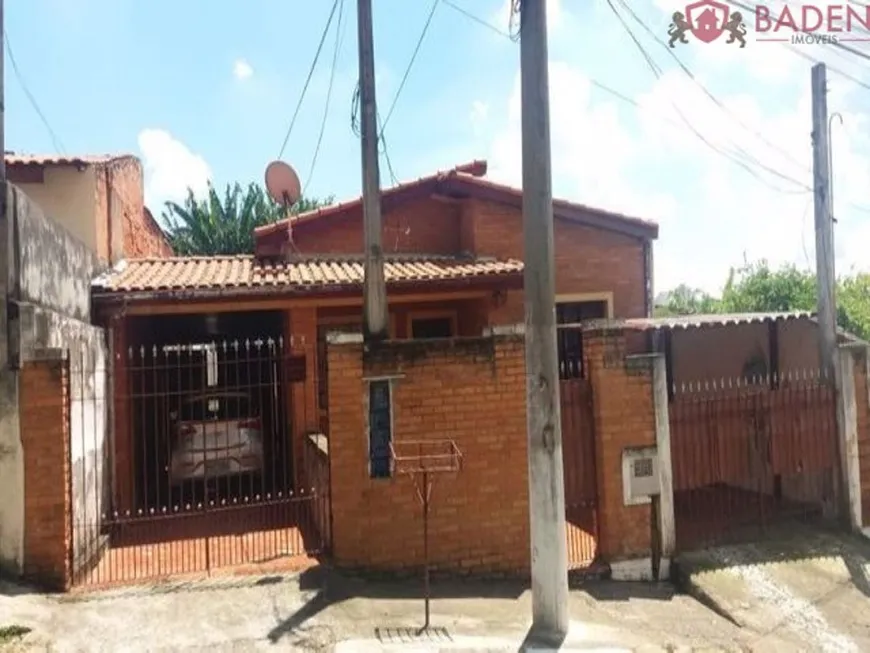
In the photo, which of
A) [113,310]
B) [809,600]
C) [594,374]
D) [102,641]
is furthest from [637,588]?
[113,310]

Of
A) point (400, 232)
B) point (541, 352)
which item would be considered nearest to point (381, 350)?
point (541, 352)

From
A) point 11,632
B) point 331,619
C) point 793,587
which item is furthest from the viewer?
point 793,587

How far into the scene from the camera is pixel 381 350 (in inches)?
229

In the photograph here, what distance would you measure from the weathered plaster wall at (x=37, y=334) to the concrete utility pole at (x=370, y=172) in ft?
8.78

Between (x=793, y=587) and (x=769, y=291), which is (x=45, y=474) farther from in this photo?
(x=769, y=291)

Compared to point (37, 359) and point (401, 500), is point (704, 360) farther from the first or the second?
point (37, 359)

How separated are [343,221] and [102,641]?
771 centimetres

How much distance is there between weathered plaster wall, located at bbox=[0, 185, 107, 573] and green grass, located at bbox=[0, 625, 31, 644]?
2.77 ft

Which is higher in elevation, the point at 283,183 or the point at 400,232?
the point at 283,183

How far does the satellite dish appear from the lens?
35.5 feet

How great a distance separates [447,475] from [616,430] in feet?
5.55

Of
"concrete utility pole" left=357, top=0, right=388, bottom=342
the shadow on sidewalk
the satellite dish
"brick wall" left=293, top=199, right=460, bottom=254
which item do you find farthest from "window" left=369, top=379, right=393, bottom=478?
the satellite dish

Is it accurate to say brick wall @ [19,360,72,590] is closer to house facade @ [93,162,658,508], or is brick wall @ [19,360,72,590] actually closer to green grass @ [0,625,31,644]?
green grass @ [0,625,31,644]

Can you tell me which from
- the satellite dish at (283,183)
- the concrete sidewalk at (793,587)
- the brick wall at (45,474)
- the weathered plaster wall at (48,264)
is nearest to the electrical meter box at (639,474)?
the concrete sidewalk at (793,587)
